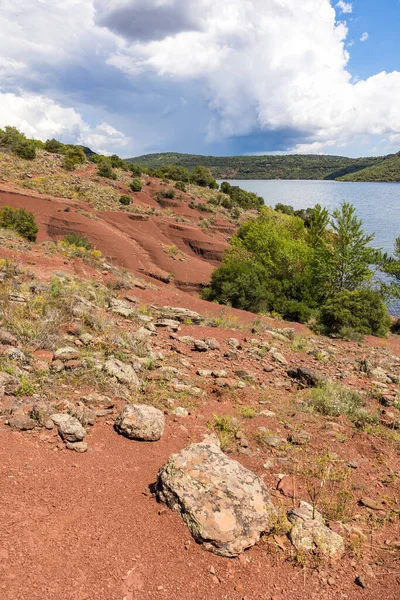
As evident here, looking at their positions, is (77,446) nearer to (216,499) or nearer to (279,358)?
(216,499)

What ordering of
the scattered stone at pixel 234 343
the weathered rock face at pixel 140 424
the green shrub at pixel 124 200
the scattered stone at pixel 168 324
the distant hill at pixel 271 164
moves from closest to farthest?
the weathered rock face at pixel 140 424 < the scattered stone at pixel 234 343 < the scattered stone at pixel 168 324 < the green shrub at pixel 124 200 < the distant hill at pixel 271 164

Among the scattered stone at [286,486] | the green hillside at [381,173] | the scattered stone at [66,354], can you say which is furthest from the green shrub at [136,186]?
the green hillside at [381,173]

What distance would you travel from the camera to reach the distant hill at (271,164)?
6181 inches

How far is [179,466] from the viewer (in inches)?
155

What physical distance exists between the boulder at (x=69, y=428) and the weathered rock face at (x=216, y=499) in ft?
4.07

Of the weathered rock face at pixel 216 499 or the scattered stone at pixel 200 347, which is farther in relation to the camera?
the scattered stone at pixel 200 347

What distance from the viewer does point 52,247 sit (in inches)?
711

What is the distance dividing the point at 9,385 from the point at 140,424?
1941mm

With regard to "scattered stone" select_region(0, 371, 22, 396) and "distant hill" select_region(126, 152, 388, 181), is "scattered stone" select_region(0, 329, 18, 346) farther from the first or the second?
"distant hill" select_region(126, 152, 388, 181)

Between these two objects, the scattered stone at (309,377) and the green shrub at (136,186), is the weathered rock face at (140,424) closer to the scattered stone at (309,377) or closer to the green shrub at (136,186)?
the scattered stone at (309,377)

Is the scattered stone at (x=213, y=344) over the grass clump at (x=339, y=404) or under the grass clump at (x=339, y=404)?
over

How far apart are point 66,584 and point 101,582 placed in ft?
0.88

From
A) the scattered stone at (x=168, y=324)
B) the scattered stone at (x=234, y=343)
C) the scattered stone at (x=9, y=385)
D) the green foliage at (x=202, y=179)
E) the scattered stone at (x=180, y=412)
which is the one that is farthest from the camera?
the green foliage at (x=202, y=179)

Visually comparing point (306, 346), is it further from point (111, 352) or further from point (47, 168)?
point (47, 168)
